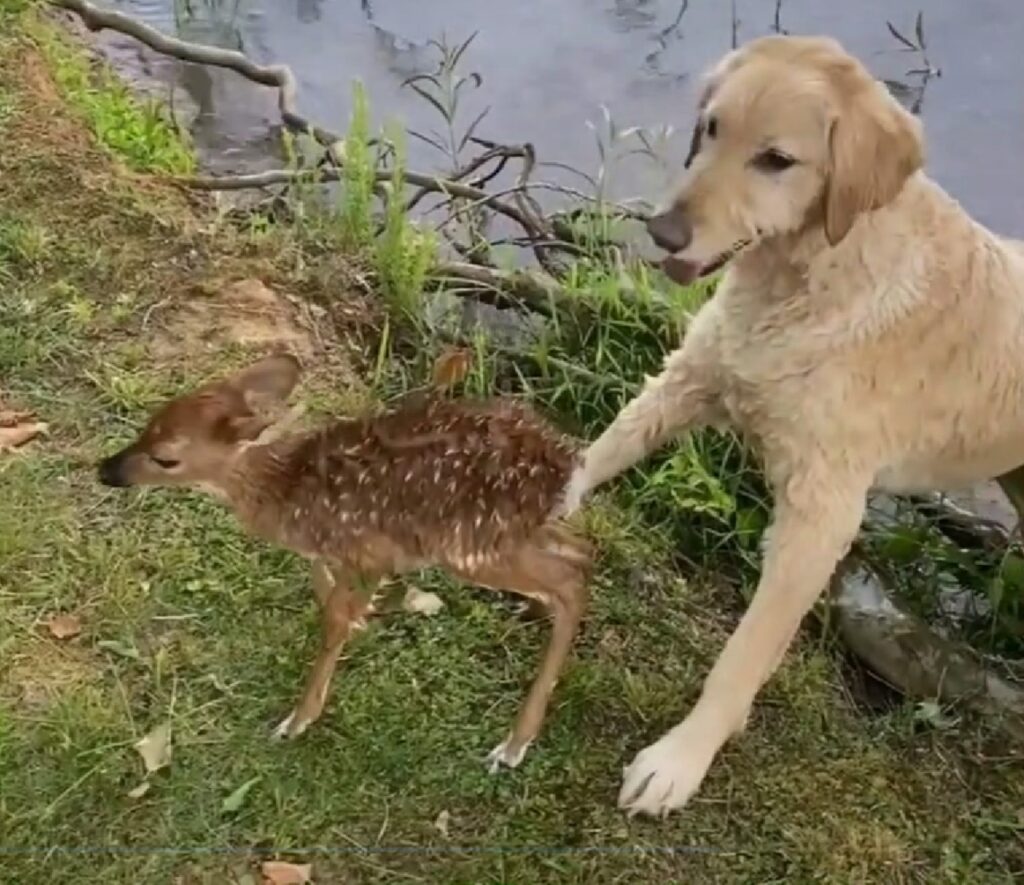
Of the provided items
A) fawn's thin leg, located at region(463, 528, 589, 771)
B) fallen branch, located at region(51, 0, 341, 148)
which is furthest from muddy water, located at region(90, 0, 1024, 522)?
fawn's thin leg, located at region(463, 528, 589, 771)

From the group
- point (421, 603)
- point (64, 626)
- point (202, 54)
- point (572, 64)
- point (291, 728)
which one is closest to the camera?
point (291, 728)

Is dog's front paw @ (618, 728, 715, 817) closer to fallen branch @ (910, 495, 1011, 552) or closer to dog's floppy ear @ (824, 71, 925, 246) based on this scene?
dog's floppy ear @ (824, 71, 925, 246)

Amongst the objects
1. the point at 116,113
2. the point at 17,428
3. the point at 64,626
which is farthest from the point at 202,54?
the point at 64,626

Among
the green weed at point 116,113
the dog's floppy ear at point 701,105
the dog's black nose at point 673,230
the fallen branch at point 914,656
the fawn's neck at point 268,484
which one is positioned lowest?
the green weed at point 116,113

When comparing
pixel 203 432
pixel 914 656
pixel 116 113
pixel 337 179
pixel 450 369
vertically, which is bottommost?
pixel 116 113

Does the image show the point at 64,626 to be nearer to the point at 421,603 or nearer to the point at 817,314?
the point at 421,603

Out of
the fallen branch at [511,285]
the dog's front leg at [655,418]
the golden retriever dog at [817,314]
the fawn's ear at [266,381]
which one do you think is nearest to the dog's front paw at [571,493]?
the golden retriever dog at [817,314]

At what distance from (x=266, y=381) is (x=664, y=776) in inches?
38.5

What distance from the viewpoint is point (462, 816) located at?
2908 mm

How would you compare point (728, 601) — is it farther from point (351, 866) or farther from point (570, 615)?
point (351, 866)

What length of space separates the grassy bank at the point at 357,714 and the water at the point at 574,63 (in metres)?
1.42

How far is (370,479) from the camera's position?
108 inches

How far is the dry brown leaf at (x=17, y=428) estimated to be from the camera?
3.47 meters

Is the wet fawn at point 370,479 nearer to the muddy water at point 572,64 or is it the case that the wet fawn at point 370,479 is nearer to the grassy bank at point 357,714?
the grassy bank at point 357,714
